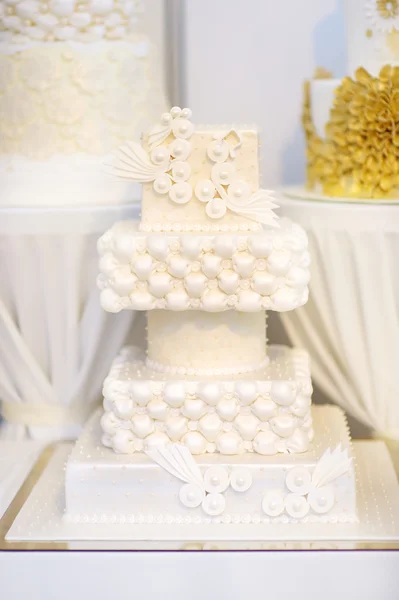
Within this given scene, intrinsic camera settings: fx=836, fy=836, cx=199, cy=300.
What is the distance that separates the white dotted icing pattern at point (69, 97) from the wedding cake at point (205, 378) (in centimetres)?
36

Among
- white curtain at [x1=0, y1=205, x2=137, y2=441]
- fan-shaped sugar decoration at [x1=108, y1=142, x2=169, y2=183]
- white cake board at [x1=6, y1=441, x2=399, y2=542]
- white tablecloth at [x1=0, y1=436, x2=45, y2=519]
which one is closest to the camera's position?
white cake board at [x1=6, y1=441, x2=399, y2=542]

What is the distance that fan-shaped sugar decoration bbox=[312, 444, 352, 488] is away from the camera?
158cm

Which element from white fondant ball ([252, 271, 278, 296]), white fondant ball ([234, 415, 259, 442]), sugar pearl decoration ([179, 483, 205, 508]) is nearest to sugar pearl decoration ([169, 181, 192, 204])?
white fondant ball ([252, 271, 278, 296])

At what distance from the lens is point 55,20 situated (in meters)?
1.97

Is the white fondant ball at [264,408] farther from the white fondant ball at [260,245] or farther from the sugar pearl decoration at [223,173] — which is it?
the sugar pearl decoration at [223,173]

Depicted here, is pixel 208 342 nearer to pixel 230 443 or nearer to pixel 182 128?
pixel 230 443

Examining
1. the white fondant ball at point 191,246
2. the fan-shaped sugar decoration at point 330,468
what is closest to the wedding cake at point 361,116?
the white fondant ball at point 191,246

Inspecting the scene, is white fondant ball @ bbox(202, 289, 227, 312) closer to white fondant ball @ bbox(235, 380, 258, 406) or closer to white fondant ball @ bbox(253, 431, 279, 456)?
white fondant ball @ bbox(235, 380, 258, 406)

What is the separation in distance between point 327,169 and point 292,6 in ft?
2.62

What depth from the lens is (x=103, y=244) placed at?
5.31ft

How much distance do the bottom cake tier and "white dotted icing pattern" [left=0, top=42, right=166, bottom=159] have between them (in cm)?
80

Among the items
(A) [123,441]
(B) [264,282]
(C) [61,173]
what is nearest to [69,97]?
(C) [61,173]

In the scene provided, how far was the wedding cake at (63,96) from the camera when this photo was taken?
1971 mm

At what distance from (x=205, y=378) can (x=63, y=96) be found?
78 centimetres
